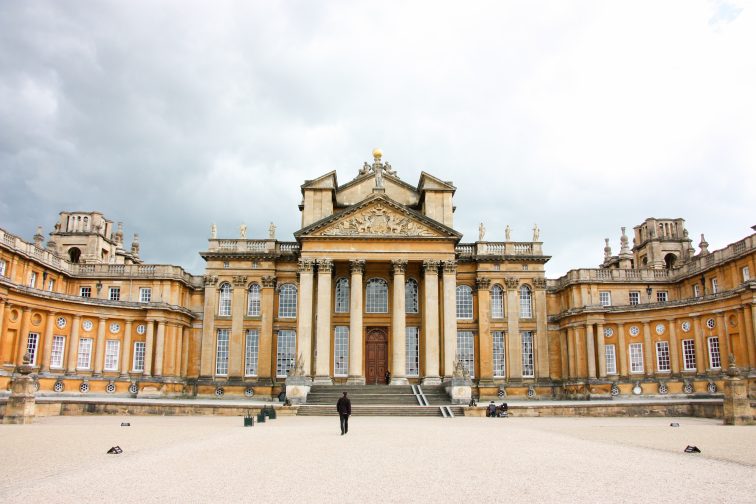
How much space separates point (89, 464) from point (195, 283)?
34.9m

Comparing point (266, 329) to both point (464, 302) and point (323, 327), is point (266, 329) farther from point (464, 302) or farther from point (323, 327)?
point (464, 302)

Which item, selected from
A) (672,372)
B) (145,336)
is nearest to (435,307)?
(672,372)

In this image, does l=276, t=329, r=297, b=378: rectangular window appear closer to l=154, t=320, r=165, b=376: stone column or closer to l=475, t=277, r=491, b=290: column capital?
l=154, t=320, r=165, b=376: stone column

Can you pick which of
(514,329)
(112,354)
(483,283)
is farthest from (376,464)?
(112,354)

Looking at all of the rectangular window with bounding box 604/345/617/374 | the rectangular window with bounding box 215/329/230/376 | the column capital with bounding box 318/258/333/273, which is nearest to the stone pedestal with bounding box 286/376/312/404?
the column capital with bounding box 318/258/333/273

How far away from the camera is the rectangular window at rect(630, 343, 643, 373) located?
43062 mm

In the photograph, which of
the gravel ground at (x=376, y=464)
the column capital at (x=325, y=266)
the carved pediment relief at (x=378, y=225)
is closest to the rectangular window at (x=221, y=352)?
the column capital at (x=325, y=266)

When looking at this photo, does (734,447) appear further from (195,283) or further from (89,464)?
(195,283)

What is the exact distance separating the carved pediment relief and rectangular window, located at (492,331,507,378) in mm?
9372

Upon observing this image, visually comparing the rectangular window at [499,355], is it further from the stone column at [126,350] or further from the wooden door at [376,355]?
the stone column at [126,350]

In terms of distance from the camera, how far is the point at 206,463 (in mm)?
12852

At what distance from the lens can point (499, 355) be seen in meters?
43.7

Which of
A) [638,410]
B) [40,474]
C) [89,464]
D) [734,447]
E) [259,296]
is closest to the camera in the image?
[40,474]

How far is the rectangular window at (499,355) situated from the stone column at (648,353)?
31.7ft
